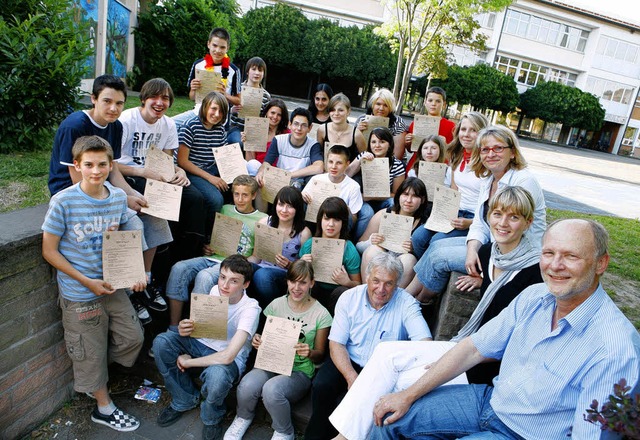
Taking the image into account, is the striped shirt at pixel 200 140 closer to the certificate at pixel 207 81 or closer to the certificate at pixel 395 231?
the certificate at pixel 207 81

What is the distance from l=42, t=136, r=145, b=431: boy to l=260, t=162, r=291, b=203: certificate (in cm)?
159

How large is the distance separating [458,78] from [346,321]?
3242cm

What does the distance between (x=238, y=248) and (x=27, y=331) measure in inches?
64.9

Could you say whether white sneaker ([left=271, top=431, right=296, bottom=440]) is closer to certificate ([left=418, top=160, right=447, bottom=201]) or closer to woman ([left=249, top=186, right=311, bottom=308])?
woman ([left=249, top=186, right=311, bottom=308])

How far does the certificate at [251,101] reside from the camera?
5.11m

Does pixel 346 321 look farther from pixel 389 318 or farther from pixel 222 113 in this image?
pixel 222 113

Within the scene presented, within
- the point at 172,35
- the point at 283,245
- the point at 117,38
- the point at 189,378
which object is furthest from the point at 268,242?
the point at 172,35

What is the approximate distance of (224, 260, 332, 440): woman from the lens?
9.62ft

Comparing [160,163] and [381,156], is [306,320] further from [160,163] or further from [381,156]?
[381,156]

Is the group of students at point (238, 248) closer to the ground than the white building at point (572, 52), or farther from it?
closer to the ground

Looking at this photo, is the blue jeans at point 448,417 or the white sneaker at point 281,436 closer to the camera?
the blue jeans at point 448,417

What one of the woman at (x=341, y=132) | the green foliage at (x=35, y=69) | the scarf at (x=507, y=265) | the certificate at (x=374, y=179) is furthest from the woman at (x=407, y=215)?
the green foliage at (x=35, y=69)

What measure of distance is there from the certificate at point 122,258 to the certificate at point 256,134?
2.12 metres

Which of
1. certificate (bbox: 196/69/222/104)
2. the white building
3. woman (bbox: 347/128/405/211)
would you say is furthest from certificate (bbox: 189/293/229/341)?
the white building
